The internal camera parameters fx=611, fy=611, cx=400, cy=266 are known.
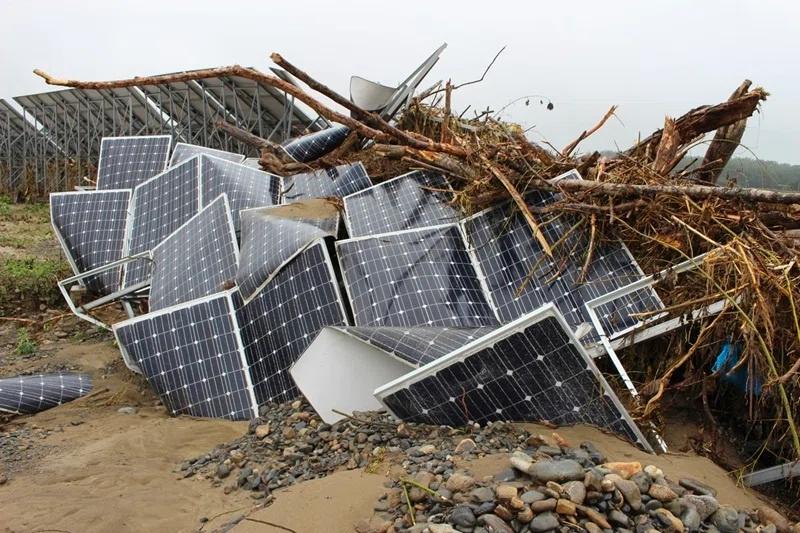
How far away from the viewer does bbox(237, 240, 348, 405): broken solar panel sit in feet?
21.0

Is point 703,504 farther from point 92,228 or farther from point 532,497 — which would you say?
point 92,228

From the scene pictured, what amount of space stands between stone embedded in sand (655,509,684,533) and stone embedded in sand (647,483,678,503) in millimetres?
89

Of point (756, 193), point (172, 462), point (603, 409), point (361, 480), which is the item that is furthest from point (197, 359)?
point (756, 193)

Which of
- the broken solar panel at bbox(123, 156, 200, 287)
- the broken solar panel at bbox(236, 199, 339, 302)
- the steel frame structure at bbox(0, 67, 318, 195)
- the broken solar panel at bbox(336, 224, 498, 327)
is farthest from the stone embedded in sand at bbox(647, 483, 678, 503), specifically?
the steel frame structure at bbox(0, 67, 318, 195)

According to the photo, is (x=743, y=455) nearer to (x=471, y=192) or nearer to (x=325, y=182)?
(x=471, y=192)

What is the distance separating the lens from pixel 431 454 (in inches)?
171

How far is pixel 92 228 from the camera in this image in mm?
10430

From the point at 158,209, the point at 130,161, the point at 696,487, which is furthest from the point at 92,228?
the point at 696,487

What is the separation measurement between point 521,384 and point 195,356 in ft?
12.7

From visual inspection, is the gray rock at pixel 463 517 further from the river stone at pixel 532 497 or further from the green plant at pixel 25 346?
the green plant at pixel 25 346

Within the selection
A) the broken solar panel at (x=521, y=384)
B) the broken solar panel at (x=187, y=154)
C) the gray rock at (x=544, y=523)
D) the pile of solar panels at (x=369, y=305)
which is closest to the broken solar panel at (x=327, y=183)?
the pile of solar panels at (x=369, y=305)

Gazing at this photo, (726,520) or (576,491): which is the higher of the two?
(576,491)

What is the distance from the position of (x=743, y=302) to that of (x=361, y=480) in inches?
137

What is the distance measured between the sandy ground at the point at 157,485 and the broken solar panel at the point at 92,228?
3796 mm
